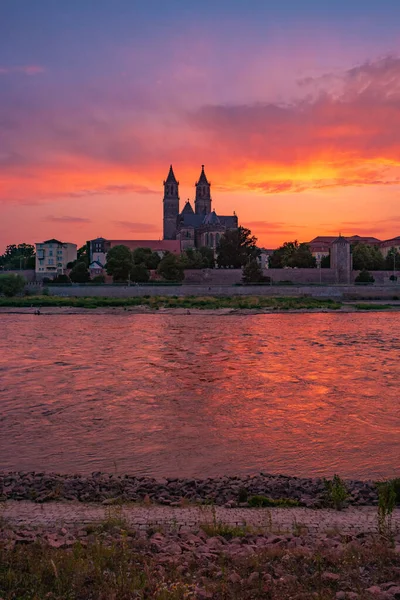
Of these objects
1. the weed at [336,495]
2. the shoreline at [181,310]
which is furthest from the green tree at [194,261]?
the weed at [336,495]

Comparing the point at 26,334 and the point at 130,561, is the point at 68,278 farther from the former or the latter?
the point at 130,561

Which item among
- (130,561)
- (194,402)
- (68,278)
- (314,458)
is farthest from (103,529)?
(68,278)

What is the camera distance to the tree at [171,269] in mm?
69312

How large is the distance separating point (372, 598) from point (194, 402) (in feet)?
33.0

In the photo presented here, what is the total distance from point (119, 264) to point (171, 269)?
6.41 m

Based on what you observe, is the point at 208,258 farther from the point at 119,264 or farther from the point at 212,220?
the point at 212,220

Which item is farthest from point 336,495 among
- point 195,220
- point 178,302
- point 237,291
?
point 195,220

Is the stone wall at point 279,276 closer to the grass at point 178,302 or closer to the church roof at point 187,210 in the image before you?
the grass at point 178,302

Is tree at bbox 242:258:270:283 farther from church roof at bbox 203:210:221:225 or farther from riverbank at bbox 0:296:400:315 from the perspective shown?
church roof at bbox 203:210:221:225

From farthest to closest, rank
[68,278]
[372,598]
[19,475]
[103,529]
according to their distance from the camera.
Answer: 1. [68,278]
2. [19,475]
3. [103,529]
4. [372,598]

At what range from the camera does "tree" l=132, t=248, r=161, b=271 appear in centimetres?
7600

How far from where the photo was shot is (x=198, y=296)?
60688mm

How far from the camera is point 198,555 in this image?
16.3 ft

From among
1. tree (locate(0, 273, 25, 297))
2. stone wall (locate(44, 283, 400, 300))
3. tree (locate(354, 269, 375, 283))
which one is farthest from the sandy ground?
tree (locate(354, 269, 375, 283))
